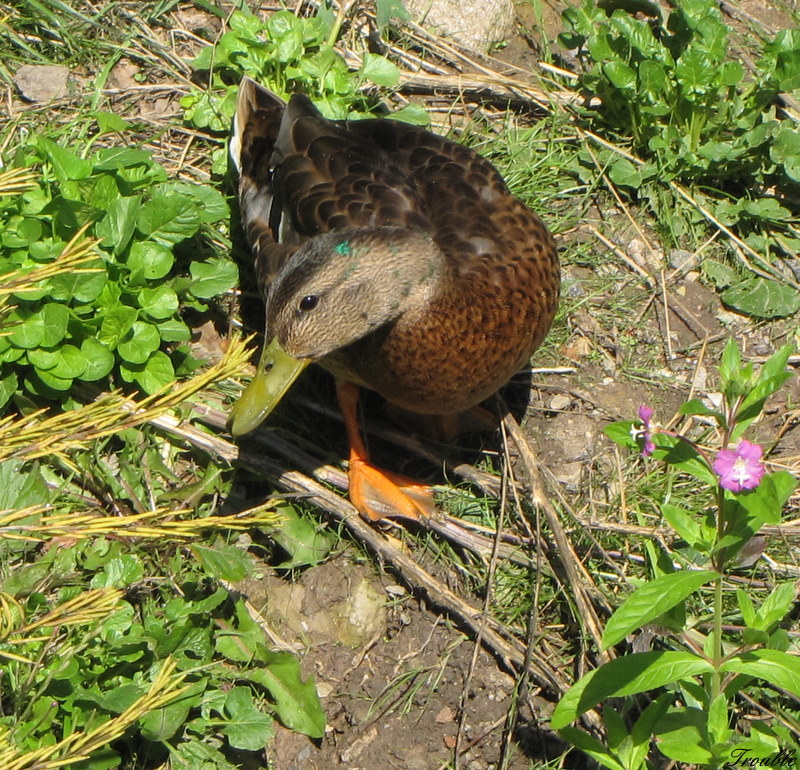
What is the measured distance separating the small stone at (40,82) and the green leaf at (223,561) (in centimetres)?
212

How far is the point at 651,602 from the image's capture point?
2.24 m

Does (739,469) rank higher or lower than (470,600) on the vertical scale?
higher

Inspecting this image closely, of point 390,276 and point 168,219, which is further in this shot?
point 168,219

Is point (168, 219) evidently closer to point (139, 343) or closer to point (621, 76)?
point (139, 343)

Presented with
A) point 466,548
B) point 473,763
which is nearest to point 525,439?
point 466,548

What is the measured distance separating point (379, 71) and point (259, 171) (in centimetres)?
75

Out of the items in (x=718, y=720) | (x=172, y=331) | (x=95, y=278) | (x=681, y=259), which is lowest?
(x=172, y=331)

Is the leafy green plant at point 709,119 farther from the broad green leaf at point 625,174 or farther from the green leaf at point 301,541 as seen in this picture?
the green leaf at point 301,541

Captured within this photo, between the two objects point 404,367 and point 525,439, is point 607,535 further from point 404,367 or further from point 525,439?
point 404,367

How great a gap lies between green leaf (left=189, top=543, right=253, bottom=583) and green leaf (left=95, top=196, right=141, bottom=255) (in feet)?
3.28

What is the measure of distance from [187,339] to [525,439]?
1.18 metres

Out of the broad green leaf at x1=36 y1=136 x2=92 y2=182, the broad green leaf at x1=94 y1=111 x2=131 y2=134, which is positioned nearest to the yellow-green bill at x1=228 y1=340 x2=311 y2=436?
the broad green leaf at x1=36 y1=136 x2=92 y2=182

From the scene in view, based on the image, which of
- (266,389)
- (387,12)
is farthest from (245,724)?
(387,12)

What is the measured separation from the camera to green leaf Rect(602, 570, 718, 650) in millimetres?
2205
